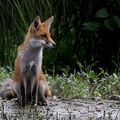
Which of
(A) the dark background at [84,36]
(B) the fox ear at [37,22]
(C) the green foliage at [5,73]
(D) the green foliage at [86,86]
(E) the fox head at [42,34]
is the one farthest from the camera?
(A) the dark background at [84,36]

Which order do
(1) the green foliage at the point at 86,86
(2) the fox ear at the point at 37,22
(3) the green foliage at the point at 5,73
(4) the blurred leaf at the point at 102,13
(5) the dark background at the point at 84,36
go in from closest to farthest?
(2) the fox ear at the point at 37,22 < (1) the green foliage at the point at 86,86 < (3) the green foliage at the point at 5,73 < (4) the blurred leaf at the point at 102,13 < (5) the dark background at the point at 84,36

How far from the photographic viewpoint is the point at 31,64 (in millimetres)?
6930

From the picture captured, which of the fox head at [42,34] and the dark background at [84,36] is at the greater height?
the fox head at [42,34]

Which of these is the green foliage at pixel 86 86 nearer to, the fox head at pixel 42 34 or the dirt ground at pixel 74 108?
the dirt ground at pixel 74 108

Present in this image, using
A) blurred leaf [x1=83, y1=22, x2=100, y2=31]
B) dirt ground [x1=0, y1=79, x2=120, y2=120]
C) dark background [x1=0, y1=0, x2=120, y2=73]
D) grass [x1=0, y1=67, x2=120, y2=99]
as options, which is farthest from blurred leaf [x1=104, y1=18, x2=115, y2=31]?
dirt ground [x1=0, y1=79, x2=120, y2=120]

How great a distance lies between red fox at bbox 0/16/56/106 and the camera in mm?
6934

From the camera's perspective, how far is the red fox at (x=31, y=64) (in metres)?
6.93

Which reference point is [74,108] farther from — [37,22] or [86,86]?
[86,86]

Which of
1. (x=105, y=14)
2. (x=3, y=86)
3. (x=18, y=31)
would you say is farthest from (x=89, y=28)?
(x=3, y=86)

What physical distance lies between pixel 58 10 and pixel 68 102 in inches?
141

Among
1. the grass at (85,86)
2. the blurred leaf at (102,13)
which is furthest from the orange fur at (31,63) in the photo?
the blurred leaf at (102,13)

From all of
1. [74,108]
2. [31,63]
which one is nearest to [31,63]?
[31,63]

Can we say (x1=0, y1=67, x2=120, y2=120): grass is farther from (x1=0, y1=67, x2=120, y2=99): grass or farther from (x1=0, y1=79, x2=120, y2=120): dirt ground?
(x1=0, y1=79, x2=120, y2=120): dirt ground

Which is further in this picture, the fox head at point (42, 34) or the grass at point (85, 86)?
the grass at point (85, 86)
